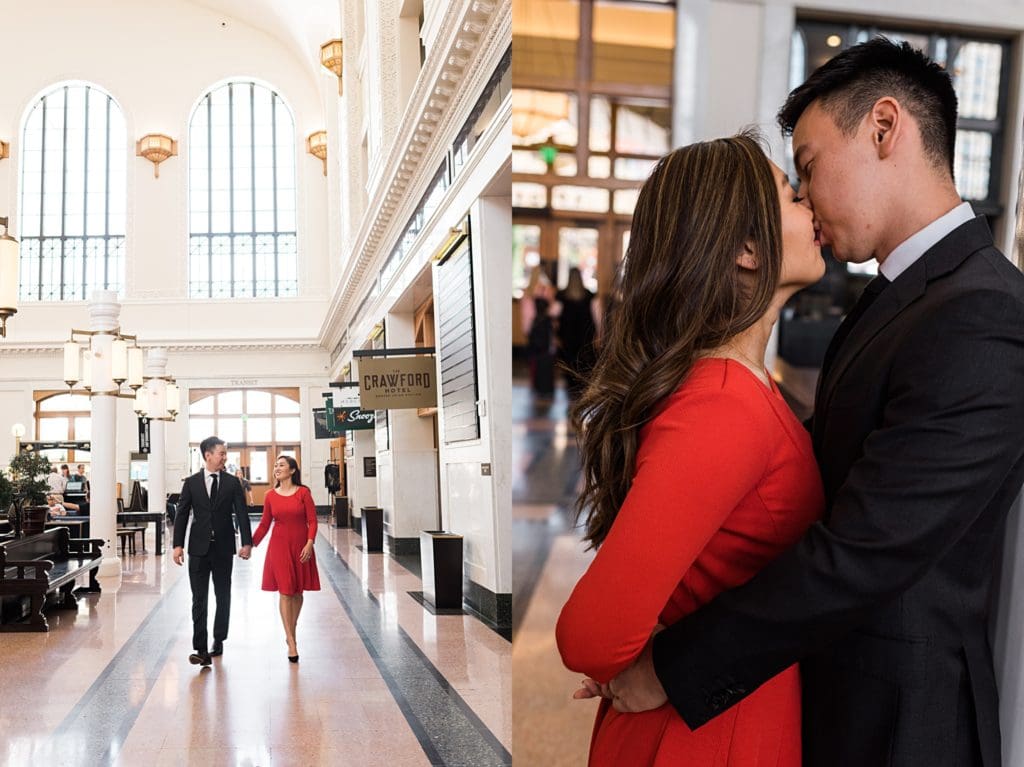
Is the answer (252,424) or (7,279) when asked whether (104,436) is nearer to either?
(7,279)

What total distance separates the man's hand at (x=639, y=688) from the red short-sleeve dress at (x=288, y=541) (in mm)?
→ 6117

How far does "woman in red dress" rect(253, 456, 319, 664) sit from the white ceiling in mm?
19145

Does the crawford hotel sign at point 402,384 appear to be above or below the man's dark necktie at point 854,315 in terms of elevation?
above

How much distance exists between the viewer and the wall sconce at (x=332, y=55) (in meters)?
22.0

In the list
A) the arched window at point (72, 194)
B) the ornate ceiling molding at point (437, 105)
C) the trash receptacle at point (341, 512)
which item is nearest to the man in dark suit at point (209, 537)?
the ornate ceiling molding at point (437, 105)

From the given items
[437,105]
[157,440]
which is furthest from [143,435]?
[437,105]

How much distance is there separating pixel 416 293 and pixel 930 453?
1325cm

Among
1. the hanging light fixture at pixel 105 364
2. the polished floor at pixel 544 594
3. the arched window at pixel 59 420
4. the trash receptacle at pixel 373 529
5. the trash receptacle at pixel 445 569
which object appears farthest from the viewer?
the arched window at pixel 59 420

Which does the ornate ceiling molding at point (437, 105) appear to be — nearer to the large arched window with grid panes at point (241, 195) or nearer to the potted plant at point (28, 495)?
the potted plant at point (28, 495)

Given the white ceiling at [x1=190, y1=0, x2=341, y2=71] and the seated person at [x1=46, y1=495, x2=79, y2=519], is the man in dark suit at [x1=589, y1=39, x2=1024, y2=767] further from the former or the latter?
the white ceiling at [x1=190, y1=0, x2=341, y2=71]

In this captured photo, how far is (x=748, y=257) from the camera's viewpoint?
4.01 ft

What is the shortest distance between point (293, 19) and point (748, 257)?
1106 inches

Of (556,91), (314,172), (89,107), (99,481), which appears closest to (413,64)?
(99,481)

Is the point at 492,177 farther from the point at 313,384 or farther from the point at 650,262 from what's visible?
the point at 313,384
